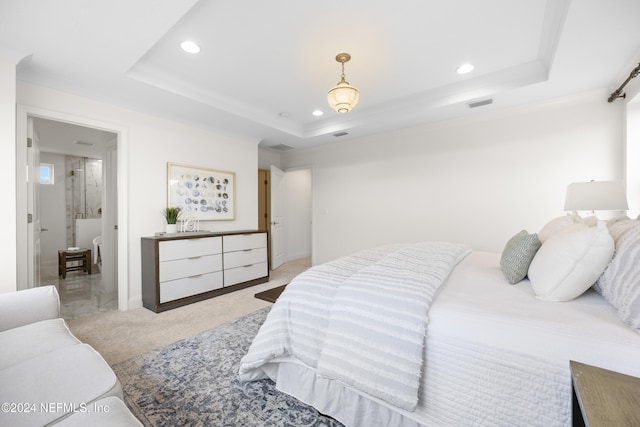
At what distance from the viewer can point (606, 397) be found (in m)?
0.66

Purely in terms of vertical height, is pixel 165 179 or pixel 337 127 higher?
pixel 337 127

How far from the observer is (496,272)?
1.84 metres

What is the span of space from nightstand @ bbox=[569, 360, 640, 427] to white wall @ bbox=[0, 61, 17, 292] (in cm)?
346

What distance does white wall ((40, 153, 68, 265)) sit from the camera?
5.71m

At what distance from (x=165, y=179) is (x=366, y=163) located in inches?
122

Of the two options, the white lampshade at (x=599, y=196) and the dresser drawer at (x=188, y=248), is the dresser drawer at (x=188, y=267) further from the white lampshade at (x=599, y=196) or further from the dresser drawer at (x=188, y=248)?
the white lampshade at (x=599, y=196)

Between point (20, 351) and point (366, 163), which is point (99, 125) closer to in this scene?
point (20, 351)

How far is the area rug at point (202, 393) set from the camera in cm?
143

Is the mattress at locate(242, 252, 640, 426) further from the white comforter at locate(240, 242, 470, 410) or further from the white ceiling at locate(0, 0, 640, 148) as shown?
the white ceiling at locate(0, 0, 640, 148)

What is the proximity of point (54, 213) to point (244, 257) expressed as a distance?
4985mm

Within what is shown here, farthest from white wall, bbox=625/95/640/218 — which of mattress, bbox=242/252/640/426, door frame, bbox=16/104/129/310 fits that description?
door frame, bbox=16/104/129/310

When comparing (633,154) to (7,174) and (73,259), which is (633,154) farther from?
(73,259)

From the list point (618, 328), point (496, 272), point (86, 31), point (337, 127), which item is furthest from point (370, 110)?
point (618, 328)

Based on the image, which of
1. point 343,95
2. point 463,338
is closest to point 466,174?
point 343,95
